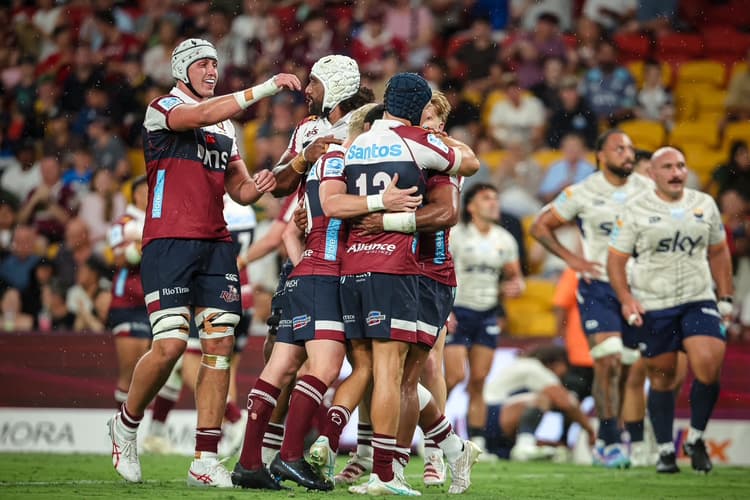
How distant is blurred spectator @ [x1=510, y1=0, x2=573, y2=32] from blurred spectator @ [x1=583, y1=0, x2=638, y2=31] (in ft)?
1.39

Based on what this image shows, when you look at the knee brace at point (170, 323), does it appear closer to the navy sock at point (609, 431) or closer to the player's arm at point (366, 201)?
the player's arm at point (366, 201)

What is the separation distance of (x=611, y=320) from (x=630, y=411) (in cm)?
94

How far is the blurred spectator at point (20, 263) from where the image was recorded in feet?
57.2

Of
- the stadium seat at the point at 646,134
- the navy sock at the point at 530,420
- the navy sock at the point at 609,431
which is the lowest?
the navy sock at the point at 530,420

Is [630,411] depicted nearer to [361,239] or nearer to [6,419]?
[361,239]

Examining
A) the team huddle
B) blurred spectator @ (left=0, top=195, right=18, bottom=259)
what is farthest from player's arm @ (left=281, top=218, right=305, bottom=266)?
blurred spectator @ (left=0, top=195, right=18, bottom=259)

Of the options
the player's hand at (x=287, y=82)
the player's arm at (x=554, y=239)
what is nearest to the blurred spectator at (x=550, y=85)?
the player's arm at (x=554, y=239)

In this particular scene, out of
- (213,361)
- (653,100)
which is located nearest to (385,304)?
(213,361)

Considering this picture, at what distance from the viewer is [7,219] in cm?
1873

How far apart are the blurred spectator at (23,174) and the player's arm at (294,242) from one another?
11105 mm

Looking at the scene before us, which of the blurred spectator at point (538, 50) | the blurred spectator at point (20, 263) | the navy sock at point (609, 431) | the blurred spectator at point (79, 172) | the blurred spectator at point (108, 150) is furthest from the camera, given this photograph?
the blurred spectator at point (538, 50)

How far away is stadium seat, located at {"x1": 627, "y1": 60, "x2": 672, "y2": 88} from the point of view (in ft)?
67.0

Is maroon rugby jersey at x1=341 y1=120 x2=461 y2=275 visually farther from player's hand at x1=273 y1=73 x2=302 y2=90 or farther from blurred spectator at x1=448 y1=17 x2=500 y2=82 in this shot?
blurred spectator at x1=448 y1=17 x2=500 y2=82

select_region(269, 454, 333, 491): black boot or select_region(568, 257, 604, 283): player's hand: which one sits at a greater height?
select_region(568, 257, 604, 283): player's hand
